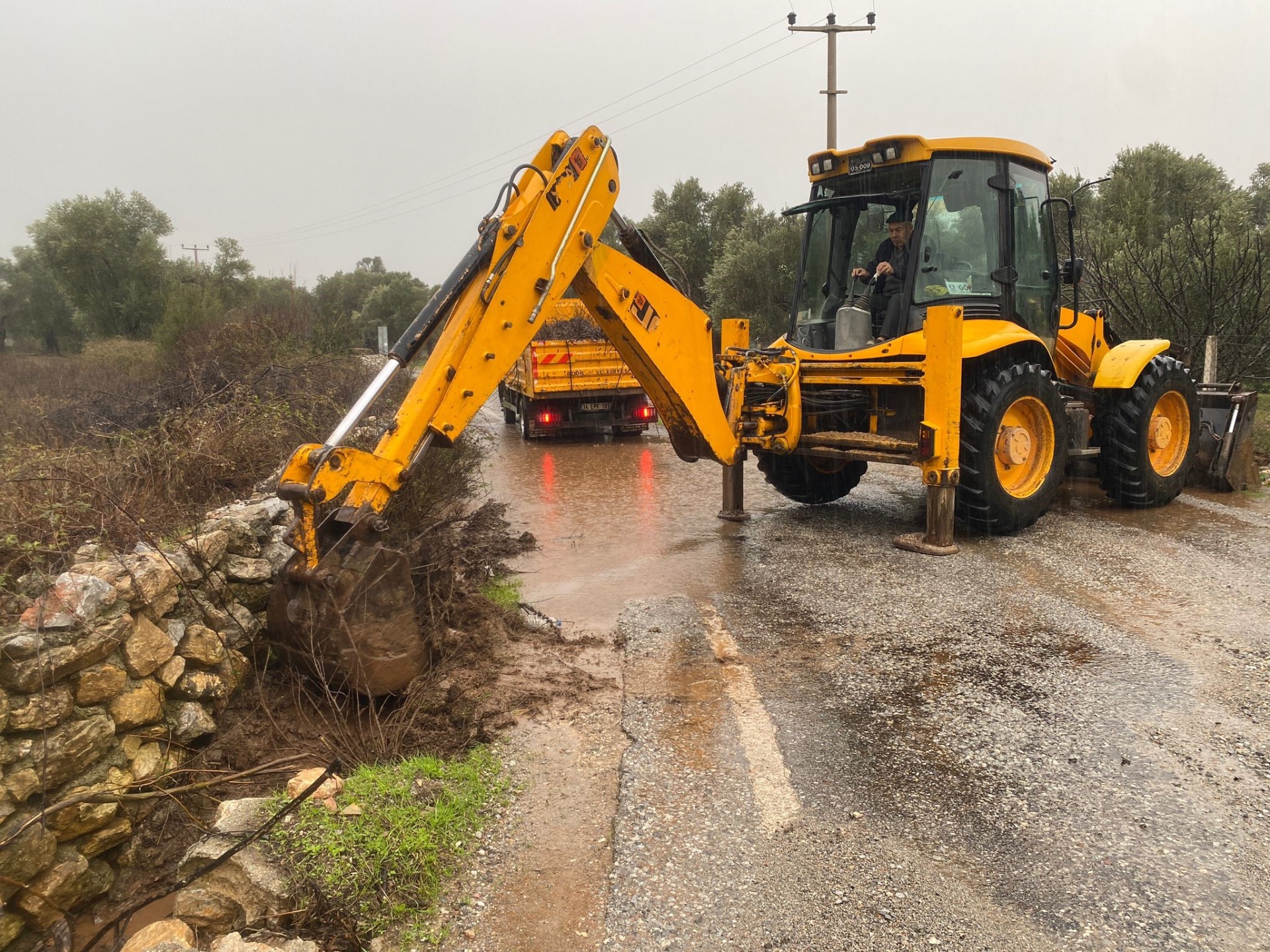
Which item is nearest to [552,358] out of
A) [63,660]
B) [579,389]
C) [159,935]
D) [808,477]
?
[579,389]

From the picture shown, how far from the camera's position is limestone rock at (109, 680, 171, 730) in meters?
3.40

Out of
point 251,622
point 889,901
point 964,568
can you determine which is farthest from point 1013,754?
point 251,622

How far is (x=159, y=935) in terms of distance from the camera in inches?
103

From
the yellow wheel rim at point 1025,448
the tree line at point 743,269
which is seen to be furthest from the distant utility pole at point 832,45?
the yellow wheel rim at point 1025,448

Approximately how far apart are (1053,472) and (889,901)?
538 centimetres

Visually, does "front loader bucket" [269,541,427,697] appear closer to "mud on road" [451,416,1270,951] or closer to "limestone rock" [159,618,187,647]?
"limestone rock" [159,618,187,647]

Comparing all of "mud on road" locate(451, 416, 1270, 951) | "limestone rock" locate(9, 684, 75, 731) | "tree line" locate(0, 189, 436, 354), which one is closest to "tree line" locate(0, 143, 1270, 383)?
"tree line" locate(0, 189, 436, 354)

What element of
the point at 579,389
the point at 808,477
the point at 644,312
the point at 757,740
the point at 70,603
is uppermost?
the point at 644,312

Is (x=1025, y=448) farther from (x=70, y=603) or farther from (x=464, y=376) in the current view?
(x=70, y=603)

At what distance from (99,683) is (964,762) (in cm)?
334

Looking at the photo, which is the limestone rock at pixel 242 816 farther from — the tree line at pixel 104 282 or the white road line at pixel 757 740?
the tree line at pixel 104 282

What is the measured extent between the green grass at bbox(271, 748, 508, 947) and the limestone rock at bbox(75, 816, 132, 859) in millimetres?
865

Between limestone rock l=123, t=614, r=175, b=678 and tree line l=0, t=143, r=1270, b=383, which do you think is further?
tree line l=0, t=143, r=1270, b=383

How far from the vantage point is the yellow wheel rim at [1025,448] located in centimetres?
698
